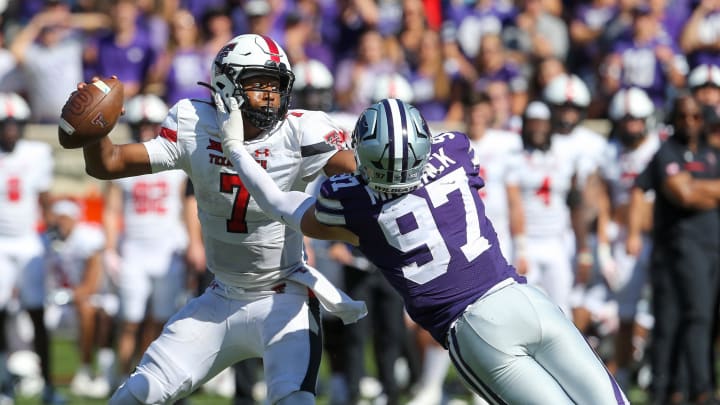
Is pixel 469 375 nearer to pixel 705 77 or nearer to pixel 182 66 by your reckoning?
pixel 705 77

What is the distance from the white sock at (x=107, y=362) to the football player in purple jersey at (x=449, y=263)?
4.77 m

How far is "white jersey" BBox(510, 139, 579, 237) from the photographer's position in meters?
9.18

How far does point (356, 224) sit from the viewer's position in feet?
16.9

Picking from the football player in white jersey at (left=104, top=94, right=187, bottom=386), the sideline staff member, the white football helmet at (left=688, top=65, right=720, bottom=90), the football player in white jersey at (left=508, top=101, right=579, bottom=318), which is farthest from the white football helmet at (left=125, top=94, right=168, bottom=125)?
the white football helmet at (left=688, top=65, right=720, bottom=90)

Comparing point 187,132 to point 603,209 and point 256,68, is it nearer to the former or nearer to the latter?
point 256,68

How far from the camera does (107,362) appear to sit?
384 inches

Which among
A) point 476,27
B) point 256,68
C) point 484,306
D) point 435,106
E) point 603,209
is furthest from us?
point 476,27

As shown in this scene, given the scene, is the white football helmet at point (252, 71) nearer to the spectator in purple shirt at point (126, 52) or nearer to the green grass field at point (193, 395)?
the green grass field at point (193, 395)

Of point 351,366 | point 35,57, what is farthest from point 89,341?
point 35,57

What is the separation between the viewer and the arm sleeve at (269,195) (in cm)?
529

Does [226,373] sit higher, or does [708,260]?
[708,260]

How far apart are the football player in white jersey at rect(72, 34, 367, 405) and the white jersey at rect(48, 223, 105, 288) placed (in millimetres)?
4887

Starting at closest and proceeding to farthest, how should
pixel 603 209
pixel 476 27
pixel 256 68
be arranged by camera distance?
pixel 256 68, pixel 603 209, pixel 476 27

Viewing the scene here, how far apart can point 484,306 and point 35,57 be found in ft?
25.6
